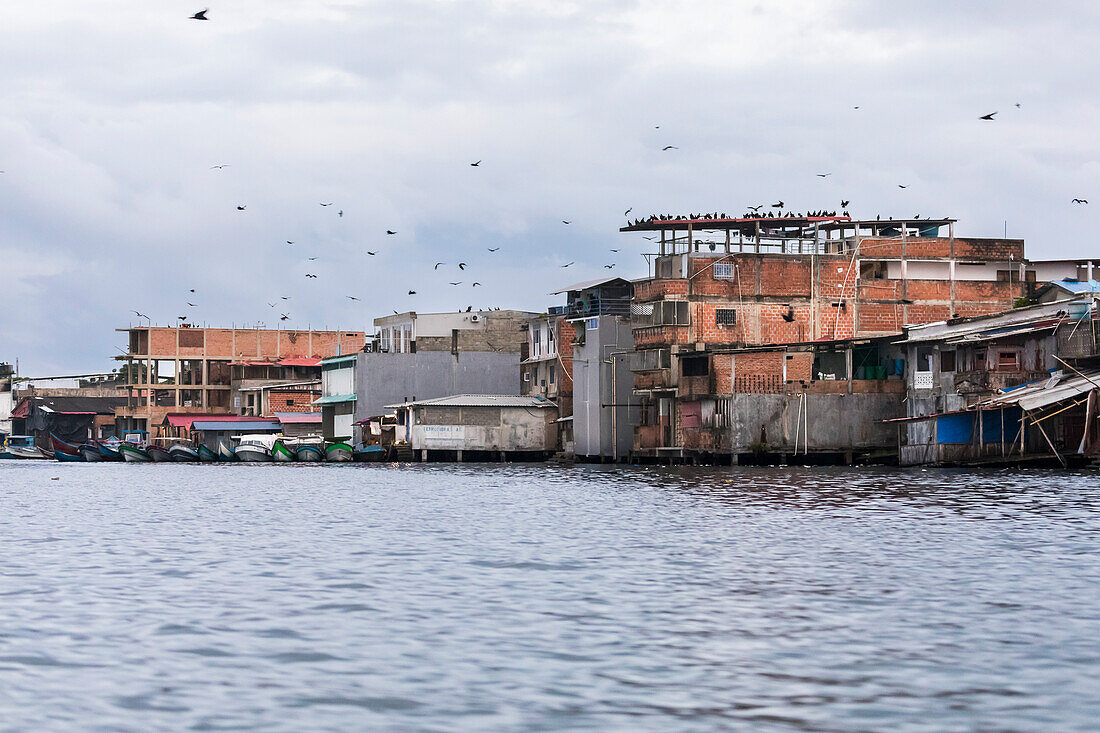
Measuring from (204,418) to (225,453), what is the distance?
22901mm

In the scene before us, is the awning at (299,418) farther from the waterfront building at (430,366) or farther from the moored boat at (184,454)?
the moored boat at (184,454)

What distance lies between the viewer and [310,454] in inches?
3861

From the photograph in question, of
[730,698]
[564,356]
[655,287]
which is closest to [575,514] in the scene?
[730,698]

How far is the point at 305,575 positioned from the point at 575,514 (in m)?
15.8

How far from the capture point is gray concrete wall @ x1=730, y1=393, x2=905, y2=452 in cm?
7144

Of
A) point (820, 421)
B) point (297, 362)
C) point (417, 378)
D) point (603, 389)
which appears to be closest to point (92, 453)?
point (417, 378)

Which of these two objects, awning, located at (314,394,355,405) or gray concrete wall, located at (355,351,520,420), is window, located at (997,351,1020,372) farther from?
awning, located at (314,394,355,405)

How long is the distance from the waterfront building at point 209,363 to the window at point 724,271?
6770cm

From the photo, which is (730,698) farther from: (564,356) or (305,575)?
(564,356)

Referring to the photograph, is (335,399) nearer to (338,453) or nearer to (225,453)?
(225,453)

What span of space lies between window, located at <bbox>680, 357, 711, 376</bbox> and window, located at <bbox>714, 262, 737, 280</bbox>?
5.22 m

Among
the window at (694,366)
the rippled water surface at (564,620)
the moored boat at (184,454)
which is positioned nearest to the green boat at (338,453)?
the moored boat at (184,454)

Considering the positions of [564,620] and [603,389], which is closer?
[564,620]

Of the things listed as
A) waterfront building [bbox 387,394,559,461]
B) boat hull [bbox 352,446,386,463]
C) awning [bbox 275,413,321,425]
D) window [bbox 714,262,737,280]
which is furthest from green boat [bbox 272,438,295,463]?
window [bbox 714,262,737,280]
